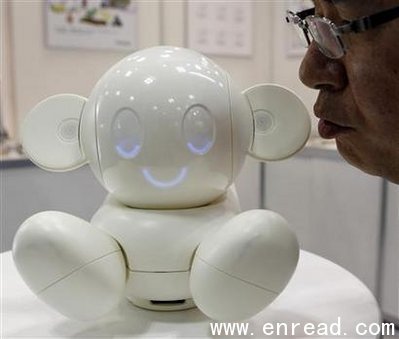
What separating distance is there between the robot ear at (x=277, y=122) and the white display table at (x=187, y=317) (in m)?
0.26

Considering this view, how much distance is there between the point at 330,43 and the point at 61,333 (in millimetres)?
572

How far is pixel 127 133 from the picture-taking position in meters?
0.72

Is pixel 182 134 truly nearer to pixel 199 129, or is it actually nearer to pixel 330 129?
pixel 199 129

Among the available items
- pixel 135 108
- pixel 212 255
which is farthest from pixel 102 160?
pixel 212 255

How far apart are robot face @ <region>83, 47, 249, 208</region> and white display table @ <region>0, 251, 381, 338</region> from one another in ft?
0.63

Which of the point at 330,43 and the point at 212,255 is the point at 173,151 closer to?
the point at 212,255

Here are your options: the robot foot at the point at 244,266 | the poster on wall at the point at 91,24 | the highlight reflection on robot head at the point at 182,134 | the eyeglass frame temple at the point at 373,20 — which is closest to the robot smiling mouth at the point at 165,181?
the highlight reflection on robot head at the point at 182,134

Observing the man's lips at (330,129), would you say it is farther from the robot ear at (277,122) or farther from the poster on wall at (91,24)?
the poster on wall at (91,24)

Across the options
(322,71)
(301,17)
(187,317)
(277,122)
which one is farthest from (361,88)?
(187,317)

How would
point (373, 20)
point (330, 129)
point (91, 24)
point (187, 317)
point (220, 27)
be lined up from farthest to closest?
point (220, 27) → point (91, 24) → point (187, 317) → point (330, 129) → point (373, 20)

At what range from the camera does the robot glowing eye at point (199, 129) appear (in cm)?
72

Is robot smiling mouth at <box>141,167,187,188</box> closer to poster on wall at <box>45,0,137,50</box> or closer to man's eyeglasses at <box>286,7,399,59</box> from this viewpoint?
man's eyeglasses at <box>286,7,399,59</box>

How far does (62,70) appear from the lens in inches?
72.6

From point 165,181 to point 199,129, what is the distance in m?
0.10
